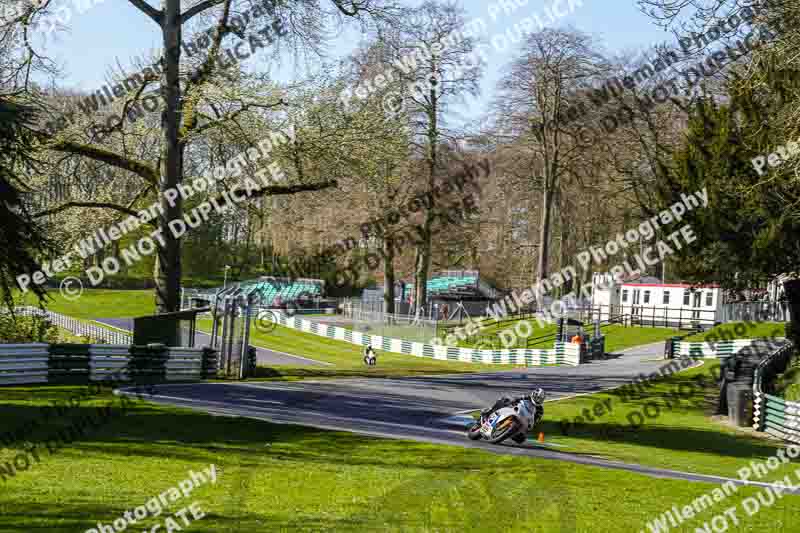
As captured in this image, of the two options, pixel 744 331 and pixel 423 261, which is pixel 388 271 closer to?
pixel 423 261

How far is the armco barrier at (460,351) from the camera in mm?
40469

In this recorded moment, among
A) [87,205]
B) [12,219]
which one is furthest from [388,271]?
[12,219]

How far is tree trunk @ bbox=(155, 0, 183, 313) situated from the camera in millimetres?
21375

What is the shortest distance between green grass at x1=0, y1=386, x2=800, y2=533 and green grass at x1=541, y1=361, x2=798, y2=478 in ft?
9.27

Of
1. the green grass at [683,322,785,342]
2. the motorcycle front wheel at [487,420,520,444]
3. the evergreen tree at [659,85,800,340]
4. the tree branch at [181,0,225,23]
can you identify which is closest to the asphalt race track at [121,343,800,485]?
the motorcycle front wheel at [487,420,520,444]

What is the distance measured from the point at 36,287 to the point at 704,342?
111ft

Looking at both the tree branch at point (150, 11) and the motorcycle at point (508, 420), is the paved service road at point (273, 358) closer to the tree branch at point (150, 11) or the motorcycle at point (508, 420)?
the tree branch at point (150, 11)

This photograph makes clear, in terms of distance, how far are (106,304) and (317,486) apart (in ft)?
190

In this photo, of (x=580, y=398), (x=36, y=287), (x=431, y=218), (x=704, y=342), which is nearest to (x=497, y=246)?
(x=431, y=218)

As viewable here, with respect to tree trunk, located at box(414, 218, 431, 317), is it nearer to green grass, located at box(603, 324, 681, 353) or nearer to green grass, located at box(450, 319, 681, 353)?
green grass, located at box(450, 319, 681, 353)

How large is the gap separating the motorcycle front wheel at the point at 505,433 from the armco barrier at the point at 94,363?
30.4ft

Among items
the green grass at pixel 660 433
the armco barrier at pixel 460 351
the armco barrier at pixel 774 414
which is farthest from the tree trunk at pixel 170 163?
the armco barrier at pixel 460 351

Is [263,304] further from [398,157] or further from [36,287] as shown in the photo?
[36,287]

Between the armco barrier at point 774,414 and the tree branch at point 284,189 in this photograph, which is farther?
the tree branch at point 284,189
